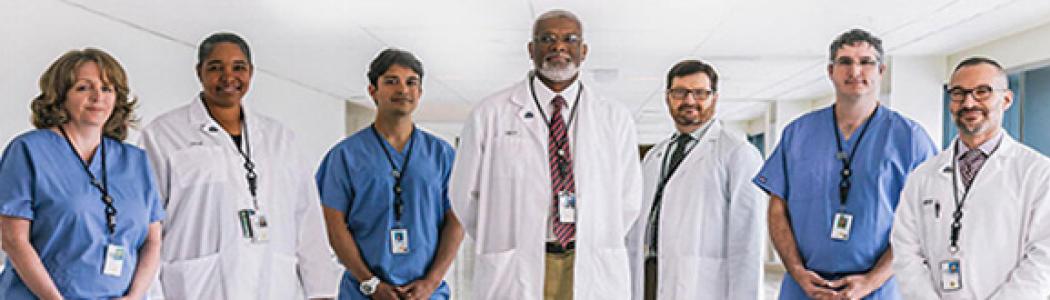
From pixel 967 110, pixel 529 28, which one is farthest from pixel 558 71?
pixel 529 28

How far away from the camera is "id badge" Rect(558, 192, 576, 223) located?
2.73 metres

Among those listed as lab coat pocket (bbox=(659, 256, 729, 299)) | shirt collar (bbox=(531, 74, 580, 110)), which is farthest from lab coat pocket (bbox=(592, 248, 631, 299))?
lab coat pocket (bbox=(659, 256, 729, 299))

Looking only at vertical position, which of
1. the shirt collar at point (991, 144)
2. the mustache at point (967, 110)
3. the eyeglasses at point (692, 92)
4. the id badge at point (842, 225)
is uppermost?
the eyeglasses at point (692, 92)

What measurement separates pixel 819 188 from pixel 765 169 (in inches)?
9.0

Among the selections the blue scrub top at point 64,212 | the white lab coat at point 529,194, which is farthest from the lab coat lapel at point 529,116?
the blue scrub top at point 64,212

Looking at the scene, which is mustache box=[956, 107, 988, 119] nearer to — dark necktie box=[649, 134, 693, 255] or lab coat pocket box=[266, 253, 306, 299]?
dark necktie box=[649, 134, 693, 255]

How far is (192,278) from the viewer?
285 centimetres

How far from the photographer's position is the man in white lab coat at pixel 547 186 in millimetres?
2729

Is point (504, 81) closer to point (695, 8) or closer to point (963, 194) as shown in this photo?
point (695, 8)

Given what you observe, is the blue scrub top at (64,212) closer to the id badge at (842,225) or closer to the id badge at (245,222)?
the id badge at (245,222)

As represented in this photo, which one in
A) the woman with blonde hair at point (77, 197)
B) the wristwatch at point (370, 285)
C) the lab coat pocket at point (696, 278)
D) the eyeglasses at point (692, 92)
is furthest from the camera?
the eyeglasses at point (692, 92)

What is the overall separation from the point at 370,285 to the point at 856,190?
69.4 inches

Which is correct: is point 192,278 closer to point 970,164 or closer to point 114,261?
point 114,261

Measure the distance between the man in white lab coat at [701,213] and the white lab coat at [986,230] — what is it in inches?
24.5
